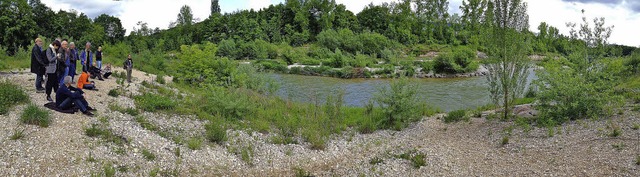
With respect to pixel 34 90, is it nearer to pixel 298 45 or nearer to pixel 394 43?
pixel 394 43

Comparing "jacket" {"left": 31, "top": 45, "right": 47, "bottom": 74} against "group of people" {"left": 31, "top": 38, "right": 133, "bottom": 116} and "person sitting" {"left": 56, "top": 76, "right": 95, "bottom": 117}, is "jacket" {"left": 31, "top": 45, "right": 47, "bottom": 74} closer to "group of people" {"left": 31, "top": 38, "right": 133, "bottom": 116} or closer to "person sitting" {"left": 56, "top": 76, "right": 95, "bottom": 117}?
"group of people" {"left": 31, "top": 38, "right": 133, "bottom": 116}

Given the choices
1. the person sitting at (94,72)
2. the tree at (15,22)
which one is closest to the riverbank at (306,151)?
the person sitting at (94,72)

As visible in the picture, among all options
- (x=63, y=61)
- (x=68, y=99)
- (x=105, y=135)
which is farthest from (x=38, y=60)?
(x=105, y=135)

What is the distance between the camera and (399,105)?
723 inches

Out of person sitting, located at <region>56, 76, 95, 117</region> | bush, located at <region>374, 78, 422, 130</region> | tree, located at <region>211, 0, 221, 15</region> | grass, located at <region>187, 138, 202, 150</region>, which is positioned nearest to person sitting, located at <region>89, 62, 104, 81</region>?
person sitting, located at <region>56, 76, 95, 117</region>

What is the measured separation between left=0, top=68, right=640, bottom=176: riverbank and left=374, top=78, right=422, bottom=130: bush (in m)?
1.65

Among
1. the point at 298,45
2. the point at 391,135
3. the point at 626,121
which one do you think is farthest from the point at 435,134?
the point at 298,45

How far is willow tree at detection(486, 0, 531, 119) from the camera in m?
16.6

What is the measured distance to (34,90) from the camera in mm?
16359

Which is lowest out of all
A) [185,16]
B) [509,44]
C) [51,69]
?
[51,69]

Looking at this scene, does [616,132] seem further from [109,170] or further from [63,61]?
[63,61]

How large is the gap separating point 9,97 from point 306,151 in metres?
9.81

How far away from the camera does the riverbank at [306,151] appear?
11109 mm

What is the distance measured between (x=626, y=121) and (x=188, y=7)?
13271cm
